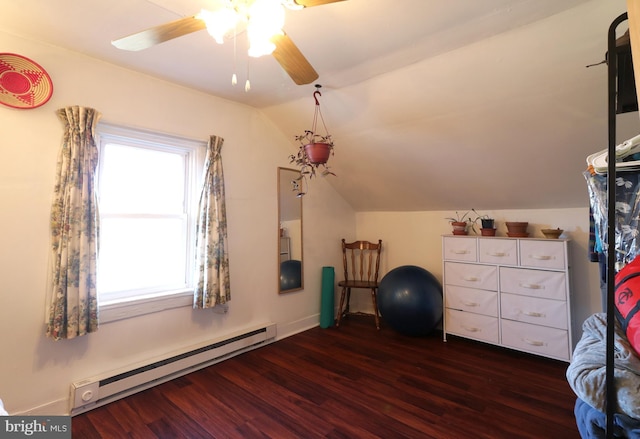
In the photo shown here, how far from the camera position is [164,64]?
2.25 meters

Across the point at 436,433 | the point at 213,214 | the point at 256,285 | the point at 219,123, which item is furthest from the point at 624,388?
the point at 219,123

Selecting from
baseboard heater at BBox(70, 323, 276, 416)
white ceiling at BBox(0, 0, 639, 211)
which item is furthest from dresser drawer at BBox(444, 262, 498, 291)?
baseboard heater at BBox(70, 323, 276, 416)

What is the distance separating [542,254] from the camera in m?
2.71

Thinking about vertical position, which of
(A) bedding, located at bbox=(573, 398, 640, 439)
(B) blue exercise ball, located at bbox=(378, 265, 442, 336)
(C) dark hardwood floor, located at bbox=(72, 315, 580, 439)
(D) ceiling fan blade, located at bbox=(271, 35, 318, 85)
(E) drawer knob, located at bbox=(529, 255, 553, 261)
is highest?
(D) ceiling fan blade, located at bbox=(271, 35, 318, 85)

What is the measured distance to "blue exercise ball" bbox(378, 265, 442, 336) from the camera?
316 cm

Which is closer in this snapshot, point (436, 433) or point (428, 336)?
point (436, 433)

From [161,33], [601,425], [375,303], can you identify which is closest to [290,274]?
[375,303]

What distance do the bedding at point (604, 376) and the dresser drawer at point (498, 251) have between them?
7.08 feet

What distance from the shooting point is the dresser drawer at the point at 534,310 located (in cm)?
260

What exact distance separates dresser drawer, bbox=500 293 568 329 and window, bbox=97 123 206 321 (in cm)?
297

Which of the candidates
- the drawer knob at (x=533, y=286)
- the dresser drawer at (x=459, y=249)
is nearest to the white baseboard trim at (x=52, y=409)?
the dresser drawer at (x=459, y=249)

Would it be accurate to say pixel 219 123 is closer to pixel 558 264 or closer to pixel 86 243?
pixel 86 243

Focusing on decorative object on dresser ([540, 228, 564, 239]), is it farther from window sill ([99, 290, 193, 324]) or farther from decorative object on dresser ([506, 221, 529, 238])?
window sill ([99, 290, 193, 324])

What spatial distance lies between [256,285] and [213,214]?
92 centimetres
